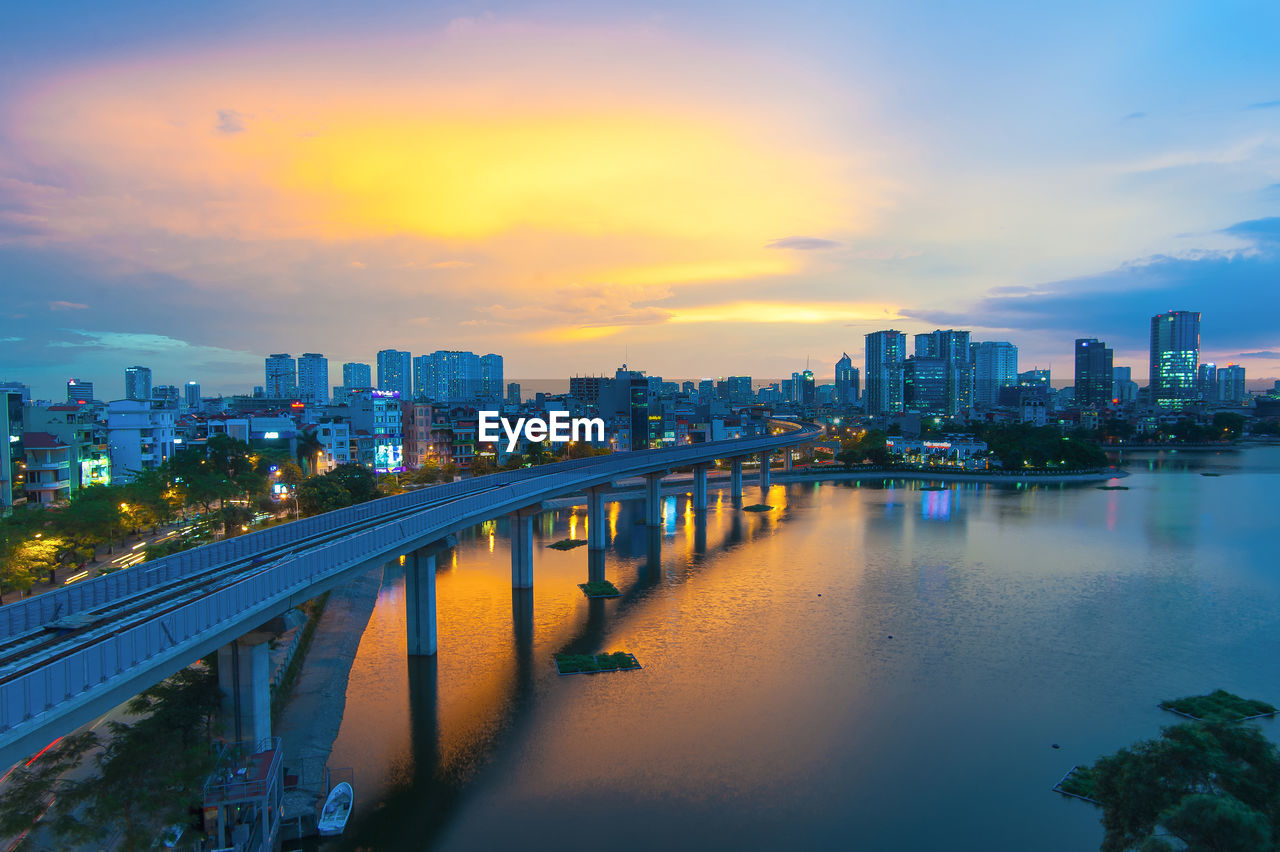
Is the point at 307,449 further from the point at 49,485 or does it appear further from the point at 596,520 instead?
the point at 596,520

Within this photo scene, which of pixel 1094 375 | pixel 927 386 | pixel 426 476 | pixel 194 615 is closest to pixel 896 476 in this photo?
pixel 426 476

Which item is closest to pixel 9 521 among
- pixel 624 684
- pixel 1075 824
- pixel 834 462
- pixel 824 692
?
pixel 624 684

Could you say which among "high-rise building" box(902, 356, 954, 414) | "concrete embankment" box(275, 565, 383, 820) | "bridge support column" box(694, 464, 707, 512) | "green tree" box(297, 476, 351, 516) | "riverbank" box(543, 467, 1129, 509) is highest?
"high-rise building" box(902, 356, 954, 414)

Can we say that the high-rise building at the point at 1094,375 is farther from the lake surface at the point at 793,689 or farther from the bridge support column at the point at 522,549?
the bridge support column at the point at 522,549

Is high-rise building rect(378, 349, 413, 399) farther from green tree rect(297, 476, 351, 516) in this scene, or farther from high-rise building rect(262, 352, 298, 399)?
green tree rect(297, 476, 351, 516)

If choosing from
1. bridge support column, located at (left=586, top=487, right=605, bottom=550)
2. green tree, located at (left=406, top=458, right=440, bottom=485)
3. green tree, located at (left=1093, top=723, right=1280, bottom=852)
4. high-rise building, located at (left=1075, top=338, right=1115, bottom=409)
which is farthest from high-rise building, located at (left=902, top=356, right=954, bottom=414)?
green tree, located at (left=1093, top=723, right=1280, bottom=852)

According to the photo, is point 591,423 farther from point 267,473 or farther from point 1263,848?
point 1263,848
